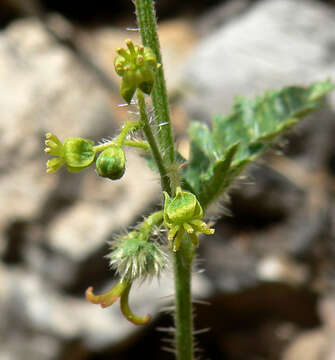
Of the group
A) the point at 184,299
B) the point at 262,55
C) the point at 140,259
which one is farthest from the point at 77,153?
the point at 262,55

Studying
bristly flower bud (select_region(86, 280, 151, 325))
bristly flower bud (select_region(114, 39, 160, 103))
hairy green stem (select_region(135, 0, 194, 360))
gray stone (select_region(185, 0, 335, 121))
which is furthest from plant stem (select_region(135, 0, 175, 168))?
gray stone (select_region(185, 0, 335, 121))

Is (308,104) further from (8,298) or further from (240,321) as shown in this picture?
(240,321)

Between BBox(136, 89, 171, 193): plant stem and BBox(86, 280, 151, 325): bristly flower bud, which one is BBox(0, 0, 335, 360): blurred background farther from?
BBox(136, 89, 171, 193): plant stem

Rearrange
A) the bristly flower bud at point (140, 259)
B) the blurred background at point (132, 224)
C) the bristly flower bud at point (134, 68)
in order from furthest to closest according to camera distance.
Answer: the blurred background at point (132, 224), the bristly flower bud at point (140, 259), the bristly flower bud at point (134, 68)

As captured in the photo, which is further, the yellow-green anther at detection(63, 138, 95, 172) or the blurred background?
the blurred background

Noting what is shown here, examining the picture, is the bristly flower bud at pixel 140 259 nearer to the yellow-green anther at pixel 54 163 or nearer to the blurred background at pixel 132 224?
the yellow-green anther at pixel 54 163

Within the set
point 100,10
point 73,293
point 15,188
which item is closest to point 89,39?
point 100,10

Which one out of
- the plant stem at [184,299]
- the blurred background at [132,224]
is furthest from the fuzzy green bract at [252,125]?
the blurred background at [132,224]

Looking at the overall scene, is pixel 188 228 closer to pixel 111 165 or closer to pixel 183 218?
pixel 183 218
